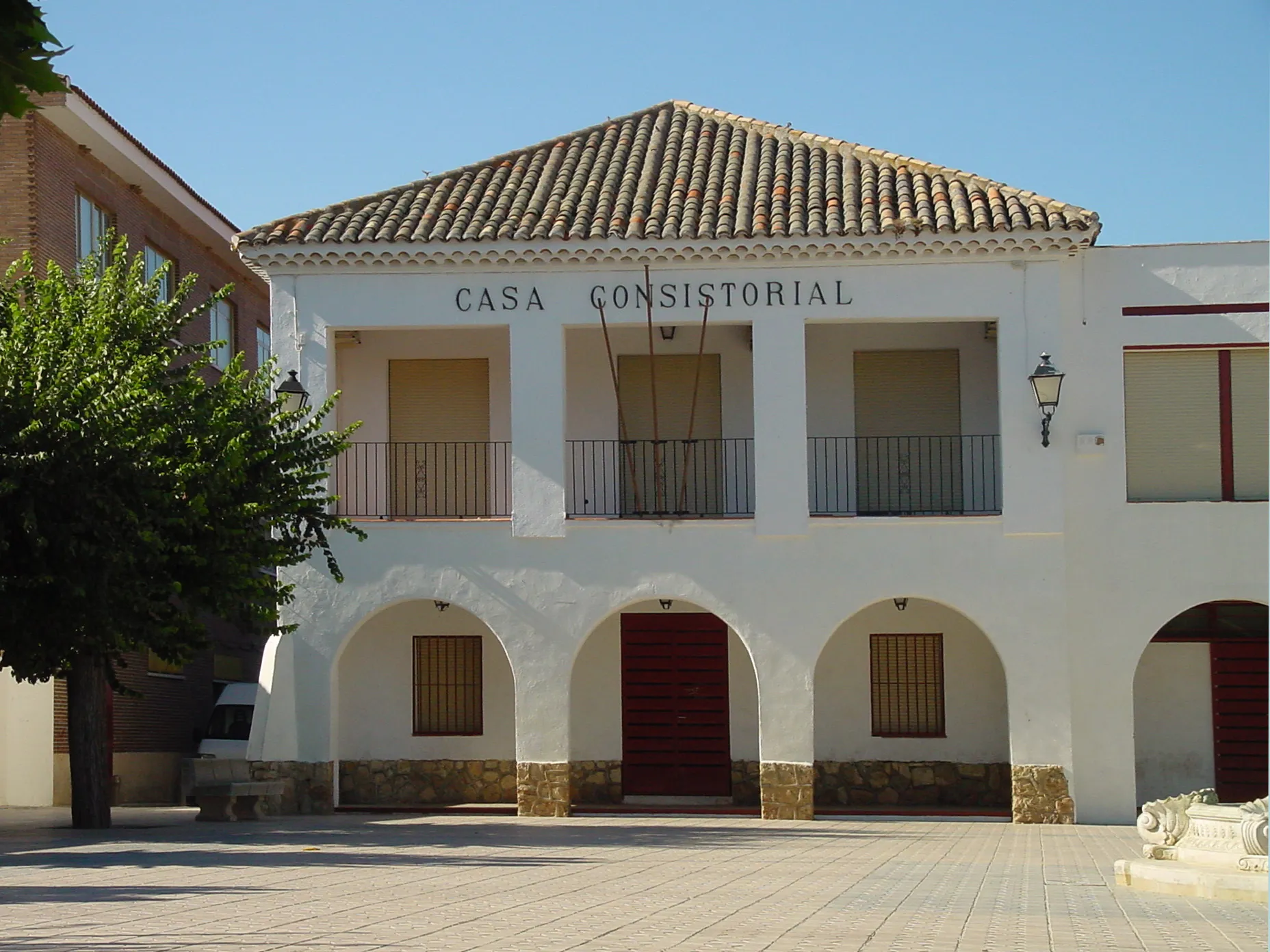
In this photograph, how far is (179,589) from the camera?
53.2 feet

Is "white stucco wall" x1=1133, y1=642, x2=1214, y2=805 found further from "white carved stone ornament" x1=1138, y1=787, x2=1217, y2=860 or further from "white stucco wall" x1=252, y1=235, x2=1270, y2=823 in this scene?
"white carved stone ornament" x1=1138, y1=787, x2=1217, y2=860

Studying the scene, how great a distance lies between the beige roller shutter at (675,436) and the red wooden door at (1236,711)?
6.60 meters

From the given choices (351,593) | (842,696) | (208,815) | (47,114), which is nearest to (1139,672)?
(842,696)

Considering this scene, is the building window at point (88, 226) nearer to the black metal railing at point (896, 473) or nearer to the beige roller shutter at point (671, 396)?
the beige roller shutter at point (671, 396)

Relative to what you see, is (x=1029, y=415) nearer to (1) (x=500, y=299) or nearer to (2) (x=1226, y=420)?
(2) (x=1226, y=420)

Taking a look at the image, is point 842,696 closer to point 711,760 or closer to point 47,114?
point 711,760

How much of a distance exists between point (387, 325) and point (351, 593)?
10.9 feet

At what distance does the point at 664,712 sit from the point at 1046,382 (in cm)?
640

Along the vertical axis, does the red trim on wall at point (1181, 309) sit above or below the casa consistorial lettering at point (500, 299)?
below

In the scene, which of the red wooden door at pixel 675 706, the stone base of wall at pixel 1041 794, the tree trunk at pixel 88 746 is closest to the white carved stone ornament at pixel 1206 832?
the stone base of wall at pixel 1041 794

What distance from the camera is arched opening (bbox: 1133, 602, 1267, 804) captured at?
66.5 ft

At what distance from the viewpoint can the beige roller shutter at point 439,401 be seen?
2120cm

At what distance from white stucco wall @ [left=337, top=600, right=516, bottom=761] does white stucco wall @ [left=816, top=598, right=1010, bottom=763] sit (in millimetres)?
4133

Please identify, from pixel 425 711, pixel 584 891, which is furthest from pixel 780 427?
pixel 584 891
